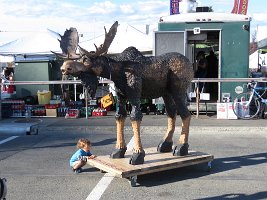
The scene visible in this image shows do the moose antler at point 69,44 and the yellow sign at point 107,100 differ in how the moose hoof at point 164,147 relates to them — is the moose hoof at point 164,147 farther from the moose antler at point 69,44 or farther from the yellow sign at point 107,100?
the yellow sign at point 107,100

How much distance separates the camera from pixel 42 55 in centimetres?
2042

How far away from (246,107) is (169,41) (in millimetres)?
3055

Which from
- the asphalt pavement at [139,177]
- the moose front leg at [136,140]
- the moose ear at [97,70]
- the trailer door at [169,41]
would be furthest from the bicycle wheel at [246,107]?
the moose ear at [97,70]

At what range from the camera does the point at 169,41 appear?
12359 mm

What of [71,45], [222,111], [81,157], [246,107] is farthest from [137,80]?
[246,107]

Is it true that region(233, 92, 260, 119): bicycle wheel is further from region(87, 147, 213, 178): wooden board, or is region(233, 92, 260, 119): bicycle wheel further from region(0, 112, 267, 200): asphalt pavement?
region(87, 147, 213, 178): wooden board

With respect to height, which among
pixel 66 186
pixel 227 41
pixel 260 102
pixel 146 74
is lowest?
pixel 66 186

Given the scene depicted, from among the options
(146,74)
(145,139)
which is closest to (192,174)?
(146,74)

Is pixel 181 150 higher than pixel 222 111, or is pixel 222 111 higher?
pixel 222 111

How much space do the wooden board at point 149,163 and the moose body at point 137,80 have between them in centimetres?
15

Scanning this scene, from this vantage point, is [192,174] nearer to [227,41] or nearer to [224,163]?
[224,163]

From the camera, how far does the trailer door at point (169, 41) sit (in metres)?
12.3

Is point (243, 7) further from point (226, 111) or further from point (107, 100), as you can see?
point (107, 100)

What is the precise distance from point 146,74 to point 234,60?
21.6 ft
